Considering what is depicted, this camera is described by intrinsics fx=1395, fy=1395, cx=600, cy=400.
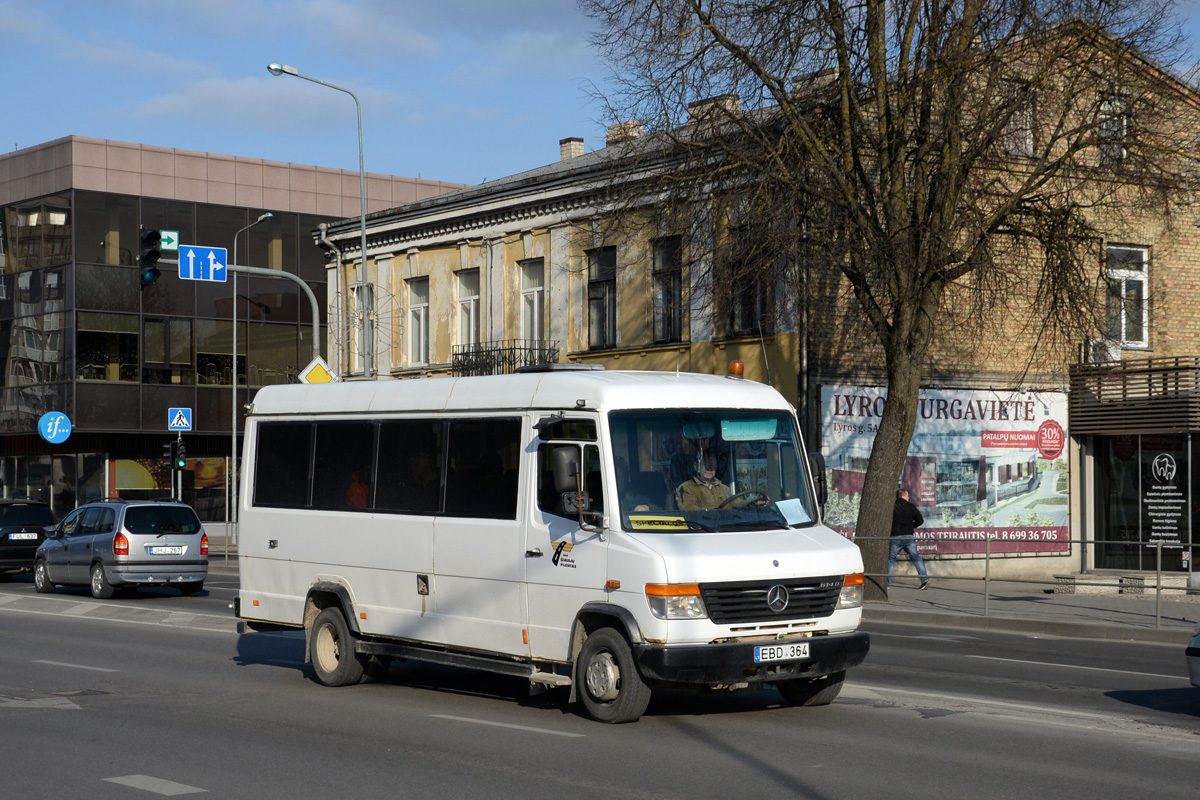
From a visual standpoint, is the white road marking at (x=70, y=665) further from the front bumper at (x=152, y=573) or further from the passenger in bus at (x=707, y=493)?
the front bumper at (x=152, y=573)

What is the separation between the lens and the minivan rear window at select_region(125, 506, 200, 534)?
79.7ft

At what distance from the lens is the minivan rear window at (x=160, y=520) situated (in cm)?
2430

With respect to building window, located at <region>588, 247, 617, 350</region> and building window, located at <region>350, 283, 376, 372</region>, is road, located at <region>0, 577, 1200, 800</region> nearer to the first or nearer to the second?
building window, located at <region>588, 247, 617, 350</region>

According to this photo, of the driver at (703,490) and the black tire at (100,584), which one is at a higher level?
the driver at (703,490)

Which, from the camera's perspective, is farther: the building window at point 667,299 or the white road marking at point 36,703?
the building window at point 667,299

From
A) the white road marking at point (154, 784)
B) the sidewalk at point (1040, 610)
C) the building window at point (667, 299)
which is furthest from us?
the building window at point (667, 299)

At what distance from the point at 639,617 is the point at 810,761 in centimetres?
165

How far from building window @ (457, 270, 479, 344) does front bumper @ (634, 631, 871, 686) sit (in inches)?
1013

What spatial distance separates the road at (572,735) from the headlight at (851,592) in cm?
85

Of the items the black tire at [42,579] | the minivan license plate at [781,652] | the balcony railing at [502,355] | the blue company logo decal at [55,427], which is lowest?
the black tire at [42,579]

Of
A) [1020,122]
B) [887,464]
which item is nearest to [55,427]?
[887,464]

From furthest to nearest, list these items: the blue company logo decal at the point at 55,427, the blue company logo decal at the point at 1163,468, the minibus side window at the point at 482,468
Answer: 1. the blue company logo decal at the point at 55,427
2. the blue company logo decal at the point at 1163,468
3. the minibus side window at the point at 482,468

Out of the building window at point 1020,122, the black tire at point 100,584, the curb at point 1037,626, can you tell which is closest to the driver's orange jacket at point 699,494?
the curb at point 1037,626

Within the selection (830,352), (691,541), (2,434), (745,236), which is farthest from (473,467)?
(2,434)
